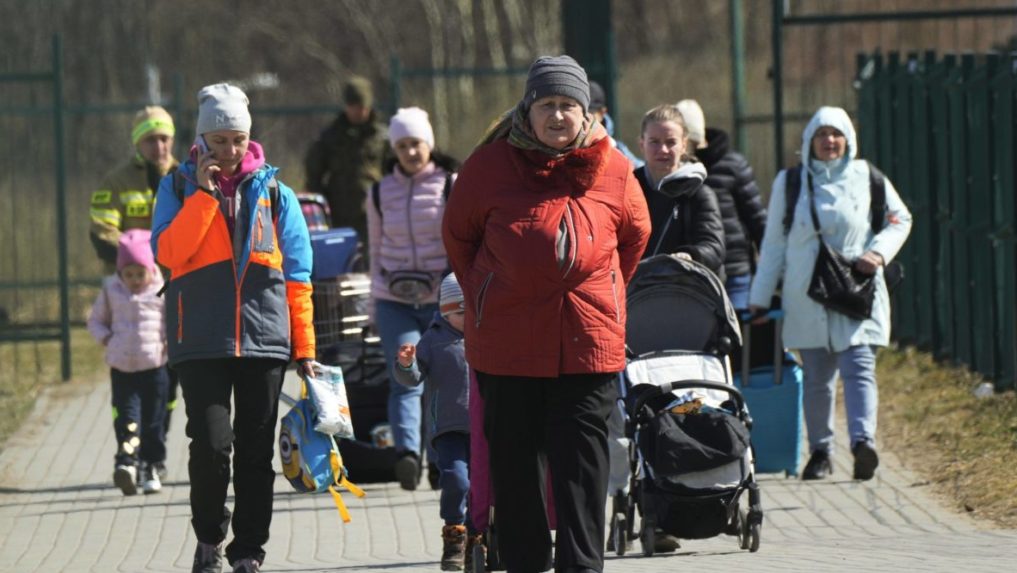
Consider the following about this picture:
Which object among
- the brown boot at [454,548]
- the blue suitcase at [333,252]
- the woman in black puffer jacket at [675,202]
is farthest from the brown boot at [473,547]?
the blue suitcase at [333,252]

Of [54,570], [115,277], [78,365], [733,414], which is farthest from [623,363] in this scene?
[78,365]

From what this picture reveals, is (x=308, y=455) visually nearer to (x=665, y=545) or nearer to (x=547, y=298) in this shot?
(x=547, y=298)

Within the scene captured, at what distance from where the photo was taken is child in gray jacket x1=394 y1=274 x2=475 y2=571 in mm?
7840

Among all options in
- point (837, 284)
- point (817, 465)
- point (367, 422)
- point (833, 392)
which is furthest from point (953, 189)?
point (367, 422)

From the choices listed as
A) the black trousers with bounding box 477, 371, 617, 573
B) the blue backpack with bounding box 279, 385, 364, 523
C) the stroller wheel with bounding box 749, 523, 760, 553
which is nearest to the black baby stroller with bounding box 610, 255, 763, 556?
the stroller wheel with bounding box 749, 523, 760, 553

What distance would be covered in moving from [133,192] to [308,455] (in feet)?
12.2

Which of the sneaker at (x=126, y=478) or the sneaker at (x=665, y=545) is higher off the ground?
the sneaker at (x=126, y=478)

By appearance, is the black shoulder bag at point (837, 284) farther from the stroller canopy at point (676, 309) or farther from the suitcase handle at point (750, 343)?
the stroller canopy at point (676, 309)

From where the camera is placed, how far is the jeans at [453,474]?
783 cm

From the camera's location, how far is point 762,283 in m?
10.1

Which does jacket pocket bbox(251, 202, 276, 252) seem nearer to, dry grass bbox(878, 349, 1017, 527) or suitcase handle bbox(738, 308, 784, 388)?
suitcase handle bbox(738, 308, 784, 388)

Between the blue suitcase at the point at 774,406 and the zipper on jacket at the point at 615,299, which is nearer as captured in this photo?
the zipper on jacket at the point at 615,299

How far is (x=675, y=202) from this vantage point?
8.77 metres

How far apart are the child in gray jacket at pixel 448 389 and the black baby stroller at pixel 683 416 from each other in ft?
2.08
